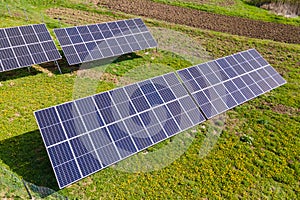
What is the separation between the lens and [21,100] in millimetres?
18875

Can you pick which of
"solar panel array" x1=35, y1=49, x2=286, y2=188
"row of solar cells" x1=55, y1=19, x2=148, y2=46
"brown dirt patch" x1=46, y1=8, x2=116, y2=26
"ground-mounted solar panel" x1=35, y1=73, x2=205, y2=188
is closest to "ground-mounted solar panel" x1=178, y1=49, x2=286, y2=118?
"solar panel array" x1=35, y1=49, x2=286, y2=188

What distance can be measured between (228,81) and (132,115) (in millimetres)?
8555

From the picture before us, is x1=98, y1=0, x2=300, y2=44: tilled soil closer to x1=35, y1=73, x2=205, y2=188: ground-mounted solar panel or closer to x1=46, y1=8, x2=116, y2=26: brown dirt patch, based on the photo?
x1=46, y1=8, x2=116, y2=26: brown dirt patch

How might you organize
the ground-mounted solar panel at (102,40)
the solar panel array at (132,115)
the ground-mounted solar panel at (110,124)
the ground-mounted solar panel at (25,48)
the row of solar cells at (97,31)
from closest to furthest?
the ground-mounted solar panel at (110,124), the solar panel array at (132,115), the ground-mounted solar panel at (25,48), the ground-mounted solar panel at (102,40), the row of solar cells at (97,31)

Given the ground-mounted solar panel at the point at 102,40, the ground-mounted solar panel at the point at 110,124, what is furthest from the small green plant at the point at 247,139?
the ground-mounted solar panel at the point at 102,40

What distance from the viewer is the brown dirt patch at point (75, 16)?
29903mm

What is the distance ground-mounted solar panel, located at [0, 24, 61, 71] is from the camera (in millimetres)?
19875

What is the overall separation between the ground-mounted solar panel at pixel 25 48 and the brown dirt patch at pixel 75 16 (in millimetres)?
7920

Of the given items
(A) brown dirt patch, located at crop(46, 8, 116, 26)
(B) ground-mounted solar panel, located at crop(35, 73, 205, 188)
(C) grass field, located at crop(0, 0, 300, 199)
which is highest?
(B) ground-mounted solar panel, located at crop(35, 73, 205, 188)

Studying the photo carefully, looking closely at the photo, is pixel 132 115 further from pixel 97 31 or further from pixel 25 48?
pixel 97 31

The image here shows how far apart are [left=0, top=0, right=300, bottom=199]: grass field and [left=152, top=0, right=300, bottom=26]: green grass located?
477 inches

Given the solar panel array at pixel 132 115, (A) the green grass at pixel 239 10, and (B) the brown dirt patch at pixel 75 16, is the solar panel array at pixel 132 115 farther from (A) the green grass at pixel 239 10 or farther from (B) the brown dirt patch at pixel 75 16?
(A) the green grass at pixel 239 10

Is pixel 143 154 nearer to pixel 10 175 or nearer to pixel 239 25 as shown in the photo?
pixel 10 175

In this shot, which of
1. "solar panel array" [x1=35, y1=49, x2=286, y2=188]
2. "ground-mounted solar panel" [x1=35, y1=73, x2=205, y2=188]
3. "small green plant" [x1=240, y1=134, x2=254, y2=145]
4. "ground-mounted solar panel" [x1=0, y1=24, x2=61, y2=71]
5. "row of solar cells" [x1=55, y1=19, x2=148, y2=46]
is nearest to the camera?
"ground-mounted solar panel" [x1=35, y1=73, x2=205, y2=188]
